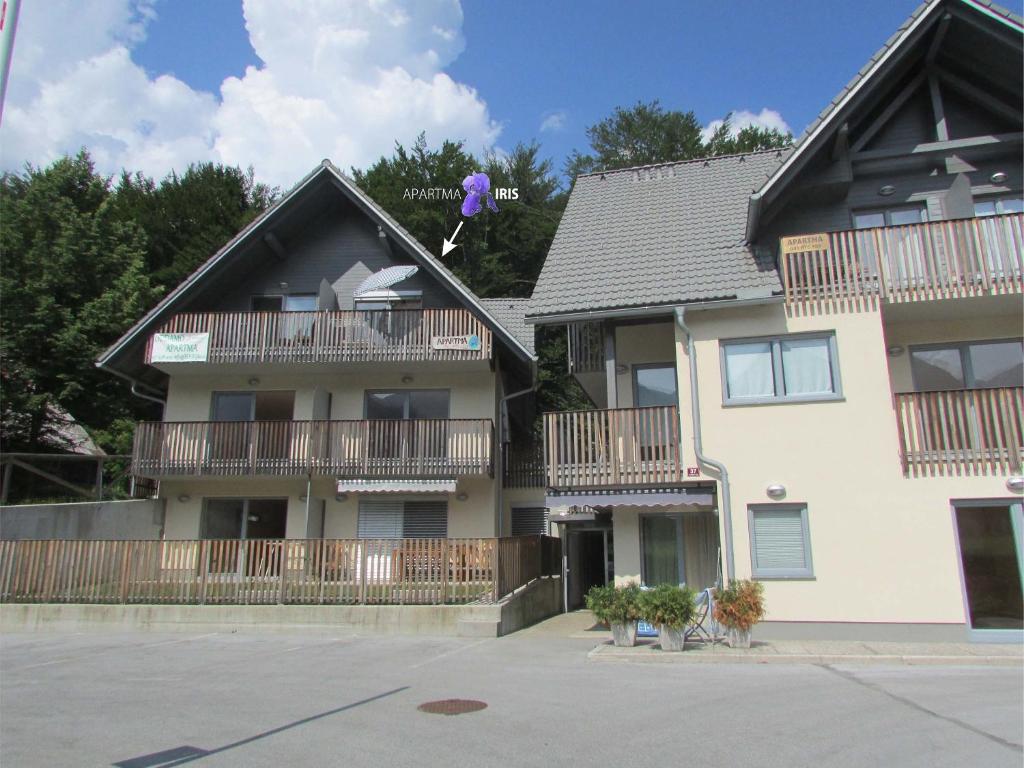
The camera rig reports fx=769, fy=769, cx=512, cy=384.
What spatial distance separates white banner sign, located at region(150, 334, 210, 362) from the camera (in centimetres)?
2106

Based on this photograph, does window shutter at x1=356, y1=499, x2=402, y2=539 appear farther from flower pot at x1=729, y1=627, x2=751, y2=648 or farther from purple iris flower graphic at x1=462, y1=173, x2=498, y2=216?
purple iris flower graphic at x1=462, y1=173, x2=498, y2=216

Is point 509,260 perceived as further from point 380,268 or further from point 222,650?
point 222,650

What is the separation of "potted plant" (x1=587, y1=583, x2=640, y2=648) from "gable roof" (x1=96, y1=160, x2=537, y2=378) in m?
9.56

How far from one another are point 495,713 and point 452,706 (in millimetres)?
560

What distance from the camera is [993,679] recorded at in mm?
9047

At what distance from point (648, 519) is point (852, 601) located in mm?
3853

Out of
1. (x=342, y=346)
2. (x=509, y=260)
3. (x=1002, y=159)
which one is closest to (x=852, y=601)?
(x=1002, y=159)

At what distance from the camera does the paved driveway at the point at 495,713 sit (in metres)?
6.06

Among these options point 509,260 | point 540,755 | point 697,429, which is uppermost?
point 509,260

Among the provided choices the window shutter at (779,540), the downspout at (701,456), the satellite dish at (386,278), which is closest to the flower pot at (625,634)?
the downspout at (701,456)

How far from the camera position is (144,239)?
3172 centimetres

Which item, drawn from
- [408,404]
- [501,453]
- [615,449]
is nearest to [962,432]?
[615,449]

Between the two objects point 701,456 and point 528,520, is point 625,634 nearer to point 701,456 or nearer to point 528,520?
point 701,456

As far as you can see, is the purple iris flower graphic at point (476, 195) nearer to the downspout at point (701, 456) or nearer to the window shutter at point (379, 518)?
the window shutter at point (379, 518)
